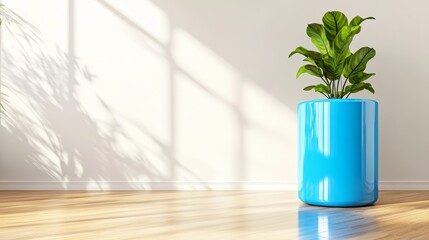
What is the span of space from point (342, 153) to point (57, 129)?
1.61 metres

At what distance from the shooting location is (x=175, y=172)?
275 cm

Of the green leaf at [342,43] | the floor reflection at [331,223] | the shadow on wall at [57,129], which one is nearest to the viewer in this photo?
the floor reflection at [331,223]

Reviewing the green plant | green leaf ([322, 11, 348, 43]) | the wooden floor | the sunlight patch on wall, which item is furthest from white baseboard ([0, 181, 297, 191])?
green leaf ([322, 11, 348, 43])

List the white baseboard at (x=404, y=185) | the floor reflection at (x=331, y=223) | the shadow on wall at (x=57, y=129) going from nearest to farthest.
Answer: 1. the floor reflection at (x=331, y=223)
2. the white baseboard at (x=404, y=185)
3. the shadow on wall at (x=57, y=129)

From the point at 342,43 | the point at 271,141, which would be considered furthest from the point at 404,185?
the point at 342,43

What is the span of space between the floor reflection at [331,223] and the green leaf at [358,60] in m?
0.58

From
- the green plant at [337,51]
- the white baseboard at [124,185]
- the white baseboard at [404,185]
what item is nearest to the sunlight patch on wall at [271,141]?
the white baseboard at [124,185]

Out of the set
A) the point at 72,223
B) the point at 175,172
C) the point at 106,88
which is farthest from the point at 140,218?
the point at 106,88

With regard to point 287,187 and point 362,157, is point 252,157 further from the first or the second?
point 362,157

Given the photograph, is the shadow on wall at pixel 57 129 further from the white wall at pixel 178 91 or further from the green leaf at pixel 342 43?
the green leaf at pixel 342 43

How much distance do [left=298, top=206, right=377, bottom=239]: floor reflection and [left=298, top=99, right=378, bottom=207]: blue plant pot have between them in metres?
0.08

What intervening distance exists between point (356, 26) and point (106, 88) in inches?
56.2

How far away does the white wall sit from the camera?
2689 mm

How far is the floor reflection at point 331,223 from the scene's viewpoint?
1397mm
